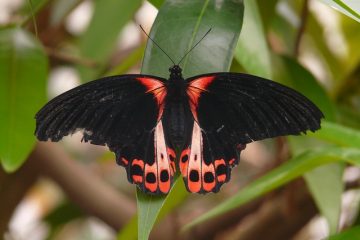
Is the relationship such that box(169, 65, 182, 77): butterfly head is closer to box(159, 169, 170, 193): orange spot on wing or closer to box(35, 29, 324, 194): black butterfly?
box(35, 29, 324, 194): black butterfly

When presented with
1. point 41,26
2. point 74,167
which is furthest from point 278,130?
point 41,26

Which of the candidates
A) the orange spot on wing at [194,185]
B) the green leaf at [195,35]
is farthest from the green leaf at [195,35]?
the orange spot on wing at [194,185]

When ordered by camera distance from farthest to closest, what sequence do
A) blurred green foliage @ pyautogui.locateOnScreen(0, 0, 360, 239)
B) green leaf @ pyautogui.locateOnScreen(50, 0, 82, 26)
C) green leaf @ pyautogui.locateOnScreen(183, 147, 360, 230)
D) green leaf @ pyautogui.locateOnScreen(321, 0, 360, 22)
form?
green leaf @ pyautogui.locateOnScreen(50, 0, 82, 26), green leaf @ pyautogui.locateOnScreen(183, 147, 360, 230), blurred green foliage @ pyautogui.locateOnScreen(0, 0, 360, 239), green leaf @ pyautogui.locateOnScreen(321, 0, 360, 22)

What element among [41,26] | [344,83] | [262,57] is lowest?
[262,57]

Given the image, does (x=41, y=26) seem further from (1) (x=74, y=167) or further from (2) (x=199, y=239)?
(2) (x=199, y=239)

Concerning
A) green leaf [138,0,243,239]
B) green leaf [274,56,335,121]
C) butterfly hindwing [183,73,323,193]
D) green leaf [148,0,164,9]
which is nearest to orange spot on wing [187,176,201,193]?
butterfly hindwing [183,73,323,193]

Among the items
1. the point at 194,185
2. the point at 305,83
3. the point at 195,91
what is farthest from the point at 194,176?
the point at 305,83
